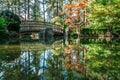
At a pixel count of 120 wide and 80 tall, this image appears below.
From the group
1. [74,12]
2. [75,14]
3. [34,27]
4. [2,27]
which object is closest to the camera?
[2,27]

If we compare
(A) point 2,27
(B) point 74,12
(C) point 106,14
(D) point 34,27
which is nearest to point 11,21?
(A) point 2,27

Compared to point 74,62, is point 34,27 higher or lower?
higher

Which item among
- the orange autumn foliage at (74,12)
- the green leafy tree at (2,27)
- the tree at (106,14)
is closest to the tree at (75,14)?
the orange autumn foliage at (74,12)

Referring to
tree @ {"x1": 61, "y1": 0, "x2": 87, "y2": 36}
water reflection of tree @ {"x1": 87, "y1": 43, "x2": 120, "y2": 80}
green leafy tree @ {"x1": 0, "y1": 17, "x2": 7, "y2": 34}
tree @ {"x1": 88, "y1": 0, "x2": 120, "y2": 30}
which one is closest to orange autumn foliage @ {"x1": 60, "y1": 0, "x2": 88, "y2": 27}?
tree @ {"x1": 61, "y1": 0, "x2": 87, "y2": 36}

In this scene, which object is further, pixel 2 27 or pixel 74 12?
pixel 74 12

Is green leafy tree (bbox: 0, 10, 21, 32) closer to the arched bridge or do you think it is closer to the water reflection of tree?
the arched bridge

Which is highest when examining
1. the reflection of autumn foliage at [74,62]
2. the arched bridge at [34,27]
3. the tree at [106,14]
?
the tree at [106,14]

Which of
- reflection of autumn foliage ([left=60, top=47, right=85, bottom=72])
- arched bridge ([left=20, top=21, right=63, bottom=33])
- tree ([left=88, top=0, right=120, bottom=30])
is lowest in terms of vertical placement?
reflection of autumn foliage ([left=60, top=47, right=85, bottom=72])

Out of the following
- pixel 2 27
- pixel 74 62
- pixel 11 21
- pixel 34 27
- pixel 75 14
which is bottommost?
pixel 74 62

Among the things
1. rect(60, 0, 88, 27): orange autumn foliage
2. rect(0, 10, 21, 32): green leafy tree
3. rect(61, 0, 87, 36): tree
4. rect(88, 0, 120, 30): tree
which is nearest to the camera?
rect(0, 10, 21, 32): green leafy tree

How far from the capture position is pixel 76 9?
38188mm

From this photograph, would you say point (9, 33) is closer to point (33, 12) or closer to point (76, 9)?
point (76, 9)

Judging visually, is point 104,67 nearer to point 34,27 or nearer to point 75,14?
point 34,27

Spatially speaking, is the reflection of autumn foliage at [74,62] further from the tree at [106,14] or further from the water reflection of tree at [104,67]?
the tree at [106,14]
